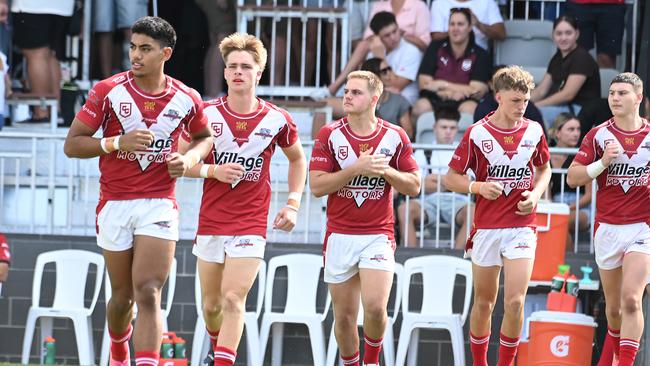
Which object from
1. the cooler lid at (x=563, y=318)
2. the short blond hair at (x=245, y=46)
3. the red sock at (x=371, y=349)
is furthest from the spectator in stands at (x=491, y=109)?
the short blond hair at (x=245, y=46)

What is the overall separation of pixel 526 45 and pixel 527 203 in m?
4.95

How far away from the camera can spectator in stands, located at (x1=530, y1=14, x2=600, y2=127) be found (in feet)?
49.2

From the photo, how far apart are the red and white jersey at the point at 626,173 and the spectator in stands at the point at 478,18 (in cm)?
391

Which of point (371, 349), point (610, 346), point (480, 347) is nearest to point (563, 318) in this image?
point (610, 346)

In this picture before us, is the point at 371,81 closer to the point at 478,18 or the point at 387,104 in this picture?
the point at 387,104

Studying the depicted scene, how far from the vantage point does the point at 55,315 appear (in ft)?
44.4

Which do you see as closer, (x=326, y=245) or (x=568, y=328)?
(x=326, y=245)

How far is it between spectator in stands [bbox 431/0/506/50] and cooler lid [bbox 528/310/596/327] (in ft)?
11.6

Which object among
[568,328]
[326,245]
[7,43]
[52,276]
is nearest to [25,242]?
[52,276]

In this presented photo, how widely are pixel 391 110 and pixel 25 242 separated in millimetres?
3670

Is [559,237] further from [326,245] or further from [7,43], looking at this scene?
[7,43]

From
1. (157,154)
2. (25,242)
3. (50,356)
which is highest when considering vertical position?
(157,154)

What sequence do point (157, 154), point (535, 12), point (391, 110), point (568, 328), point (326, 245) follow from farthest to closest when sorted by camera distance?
point (535, 12), point (391, 110), point (568, 328), point (326, 245), point (157, 154)

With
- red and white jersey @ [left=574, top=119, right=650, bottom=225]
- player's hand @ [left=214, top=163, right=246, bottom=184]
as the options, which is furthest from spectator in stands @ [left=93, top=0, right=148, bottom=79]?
red and white jersey @ [left=574, top=119, right=650, bottom=225]
